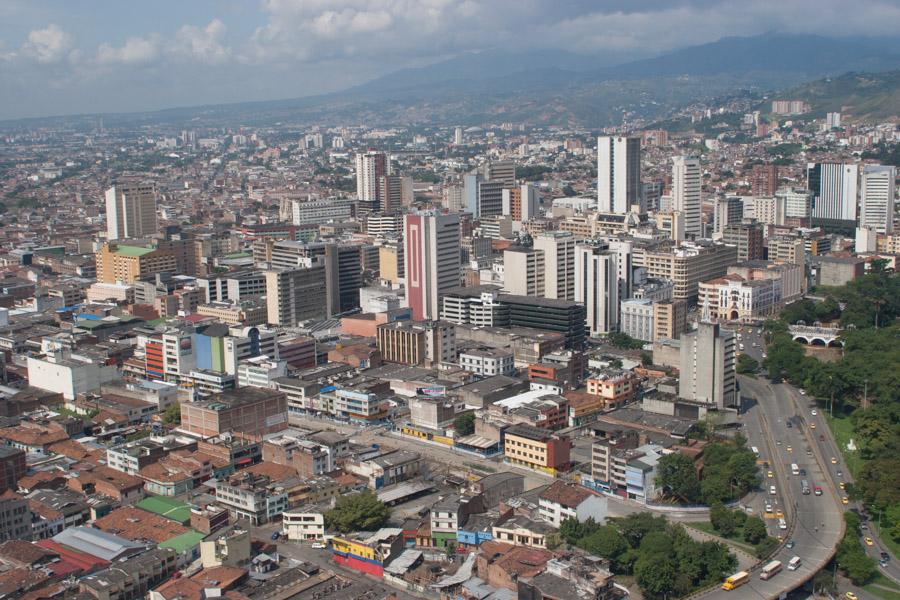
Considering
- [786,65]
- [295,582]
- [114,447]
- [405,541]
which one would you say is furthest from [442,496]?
[786,65]

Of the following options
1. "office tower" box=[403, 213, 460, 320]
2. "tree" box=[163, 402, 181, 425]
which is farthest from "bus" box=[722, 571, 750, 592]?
"office tower" box=[403, 213, 460, 320]

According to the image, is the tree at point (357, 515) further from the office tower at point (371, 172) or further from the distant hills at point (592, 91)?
the distant hills at point (592, 91)

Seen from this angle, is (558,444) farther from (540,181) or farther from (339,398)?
(540,181)

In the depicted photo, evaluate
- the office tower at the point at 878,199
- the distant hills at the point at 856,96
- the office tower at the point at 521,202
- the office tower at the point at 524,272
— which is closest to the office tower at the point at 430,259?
the office tower at the point at 524,272

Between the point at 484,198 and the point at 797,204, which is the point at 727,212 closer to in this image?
the point at 797,204

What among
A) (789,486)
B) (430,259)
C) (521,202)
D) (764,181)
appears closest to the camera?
(789,486)

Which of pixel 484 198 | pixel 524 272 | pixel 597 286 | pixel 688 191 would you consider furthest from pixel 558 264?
pixel 484 198
